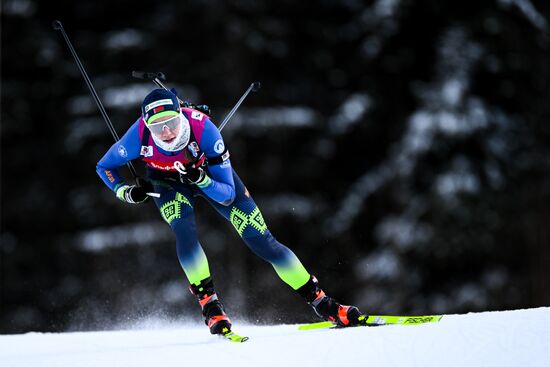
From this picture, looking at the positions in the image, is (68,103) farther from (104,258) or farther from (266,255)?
(266,255)

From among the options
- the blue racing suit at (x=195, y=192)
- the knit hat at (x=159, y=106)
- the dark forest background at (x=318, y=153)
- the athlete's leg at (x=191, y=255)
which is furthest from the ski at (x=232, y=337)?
the dark forest background at (x=318, y=153)

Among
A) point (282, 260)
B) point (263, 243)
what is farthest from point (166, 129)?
point (282, 260)

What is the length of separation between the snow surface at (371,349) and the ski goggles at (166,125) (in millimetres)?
1478

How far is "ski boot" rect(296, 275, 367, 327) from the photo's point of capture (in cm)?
658

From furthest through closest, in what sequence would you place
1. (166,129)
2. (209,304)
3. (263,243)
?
1. (263,243)
2. (209,304)
3. (166,129)

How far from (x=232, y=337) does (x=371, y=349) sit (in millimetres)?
1178

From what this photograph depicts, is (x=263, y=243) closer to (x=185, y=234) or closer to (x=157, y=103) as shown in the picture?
(x=185, y=234)

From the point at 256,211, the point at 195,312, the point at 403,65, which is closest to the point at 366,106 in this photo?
the point at 403,65

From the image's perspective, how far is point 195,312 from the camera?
15508 mm

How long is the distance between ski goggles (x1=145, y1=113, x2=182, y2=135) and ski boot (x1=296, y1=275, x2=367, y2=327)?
1.49 meters

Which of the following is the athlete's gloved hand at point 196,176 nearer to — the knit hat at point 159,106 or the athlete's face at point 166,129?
the athlete's face at point 166,129

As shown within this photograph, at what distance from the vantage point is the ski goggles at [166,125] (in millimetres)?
6273

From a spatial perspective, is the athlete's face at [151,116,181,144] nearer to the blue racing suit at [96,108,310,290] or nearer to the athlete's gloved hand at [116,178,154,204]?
the blue racing suit at [96,108,310,290]

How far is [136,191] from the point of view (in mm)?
6516
